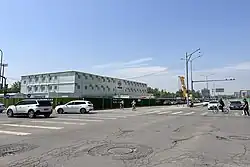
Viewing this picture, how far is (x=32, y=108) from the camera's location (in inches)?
884

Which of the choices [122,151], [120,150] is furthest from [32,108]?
[122,151]

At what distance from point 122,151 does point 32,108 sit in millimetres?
16944

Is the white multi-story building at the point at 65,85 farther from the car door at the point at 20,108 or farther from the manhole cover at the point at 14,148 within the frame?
the manhole cover at the point at 14,148

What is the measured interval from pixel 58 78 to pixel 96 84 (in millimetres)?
15634

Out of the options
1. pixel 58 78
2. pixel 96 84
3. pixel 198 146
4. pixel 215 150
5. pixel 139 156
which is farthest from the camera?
pixel 96 84

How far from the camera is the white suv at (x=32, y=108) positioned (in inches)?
882

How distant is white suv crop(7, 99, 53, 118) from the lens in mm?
22406

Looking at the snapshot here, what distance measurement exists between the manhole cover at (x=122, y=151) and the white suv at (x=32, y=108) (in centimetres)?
1550

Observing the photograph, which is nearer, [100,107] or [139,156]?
[139,156]

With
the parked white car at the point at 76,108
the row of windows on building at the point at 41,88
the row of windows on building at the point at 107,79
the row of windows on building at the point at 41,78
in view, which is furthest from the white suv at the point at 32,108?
the row of windows on building at the point at 41,78

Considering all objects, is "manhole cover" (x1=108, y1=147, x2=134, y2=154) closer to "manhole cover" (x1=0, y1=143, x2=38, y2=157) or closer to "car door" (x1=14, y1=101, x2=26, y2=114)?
"manhole cover" (x1=0, y1=143, x2=38, y2=157)

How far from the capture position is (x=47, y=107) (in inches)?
914

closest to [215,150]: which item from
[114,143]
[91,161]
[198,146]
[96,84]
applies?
[198,146]

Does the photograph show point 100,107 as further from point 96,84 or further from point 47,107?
point 96,84
